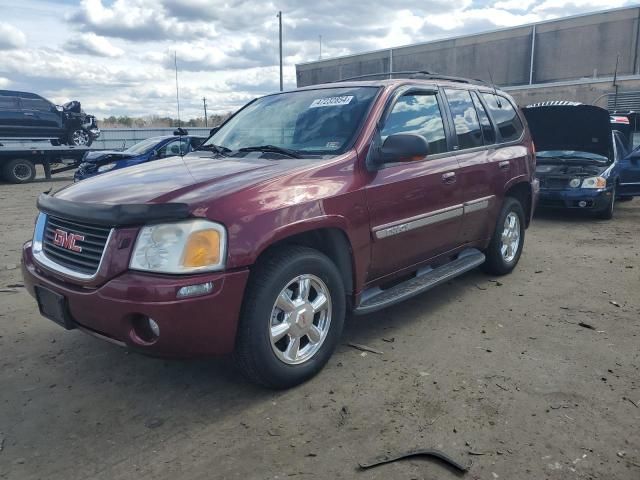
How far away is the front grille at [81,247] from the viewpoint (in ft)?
9.16

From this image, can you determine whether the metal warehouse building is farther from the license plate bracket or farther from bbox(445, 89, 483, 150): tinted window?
the license plate bracket

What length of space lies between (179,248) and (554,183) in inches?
302

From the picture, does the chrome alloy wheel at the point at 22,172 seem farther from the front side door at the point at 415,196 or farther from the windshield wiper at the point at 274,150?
the front side door at the point at 415,196

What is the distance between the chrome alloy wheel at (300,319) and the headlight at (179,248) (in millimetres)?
502

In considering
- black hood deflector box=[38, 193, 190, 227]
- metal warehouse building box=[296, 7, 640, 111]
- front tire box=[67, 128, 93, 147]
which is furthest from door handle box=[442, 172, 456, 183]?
metal warehouse building box=[296, 7, 640, 111]

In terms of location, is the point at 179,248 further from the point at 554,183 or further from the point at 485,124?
the point at 554,183

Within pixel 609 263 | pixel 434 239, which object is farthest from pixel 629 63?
pixel 434 239

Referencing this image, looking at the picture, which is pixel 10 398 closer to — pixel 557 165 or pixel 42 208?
pixel 42 208

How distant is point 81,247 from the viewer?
2891mm

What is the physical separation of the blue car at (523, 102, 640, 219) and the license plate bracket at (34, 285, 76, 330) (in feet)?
25.3

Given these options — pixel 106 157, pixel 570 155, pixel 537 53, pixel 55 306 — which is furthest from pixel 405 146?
pixel 537 53

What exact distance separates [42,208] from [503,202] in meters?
4.03

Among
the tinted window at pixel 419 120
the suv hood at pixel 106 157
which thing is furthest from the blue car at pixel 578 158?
the suv hood at pixel 106 157

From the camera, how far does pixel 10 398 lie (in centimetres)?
312
